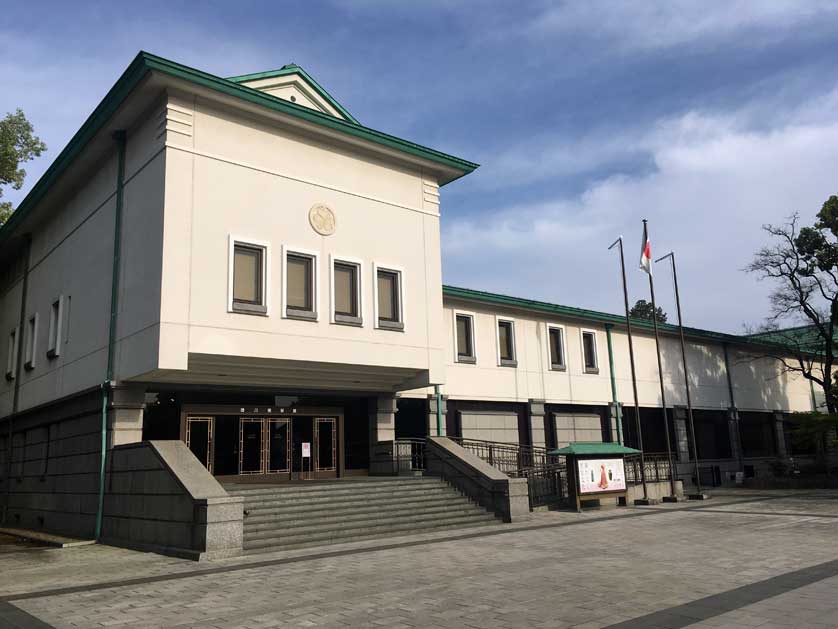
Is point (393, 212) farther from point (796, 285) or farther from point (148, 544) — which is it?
point (796, 285)

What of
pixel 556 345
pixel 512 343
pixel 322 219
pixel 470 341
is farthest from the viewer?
pixel 556 345

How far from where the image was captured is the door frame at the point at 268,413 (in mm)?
20078

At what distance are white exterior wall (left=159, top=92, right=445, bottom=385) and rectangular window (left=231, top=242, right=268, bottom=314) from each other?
0.21 meters

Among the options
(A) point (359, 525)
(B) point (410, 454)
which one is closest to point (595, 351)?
(B) point (410, 454)

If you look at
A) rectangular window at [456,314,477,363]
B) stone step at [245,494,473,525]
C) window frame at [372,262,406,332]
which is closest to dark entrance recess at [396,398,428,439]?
rectangular window at [456,314,477,363]

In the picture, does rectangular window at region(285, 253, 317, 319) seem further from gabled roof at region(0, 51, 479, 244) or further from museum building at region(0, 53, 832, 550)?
gabled roof at region(0, 51, 479, 244)

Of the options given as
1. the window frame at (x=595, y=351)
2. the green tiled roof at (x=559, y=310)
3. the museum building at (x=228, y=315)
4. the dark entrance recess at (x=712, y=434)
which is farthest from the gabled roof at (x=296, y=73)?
the dark entrance recess at (x=712, y=434)

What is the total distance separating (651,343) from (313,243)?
20372mm

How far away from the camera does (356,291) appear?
19828 millimetres

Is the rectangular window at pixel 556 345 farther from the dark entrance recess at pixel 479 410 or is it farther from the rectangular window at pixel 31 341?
the rectangular window at pixel 31 341

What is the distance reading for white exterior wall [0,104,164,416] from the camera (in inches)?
678

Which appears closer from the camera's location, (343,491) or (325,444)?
(343,491)

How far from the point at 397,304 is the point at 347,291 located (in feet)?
5.50

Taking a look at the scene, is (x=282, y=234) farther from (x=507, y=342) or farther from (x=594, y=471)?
(x=507, y=342)
